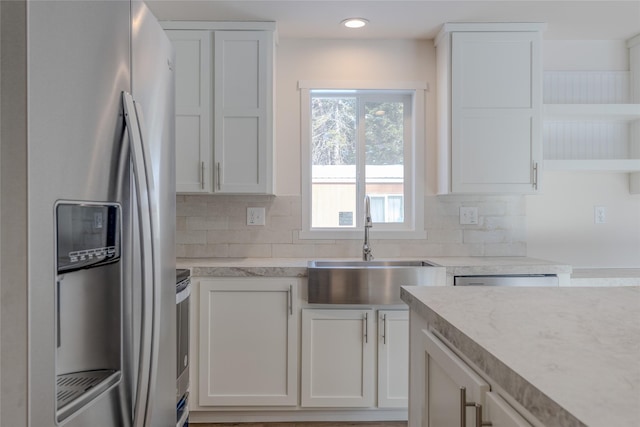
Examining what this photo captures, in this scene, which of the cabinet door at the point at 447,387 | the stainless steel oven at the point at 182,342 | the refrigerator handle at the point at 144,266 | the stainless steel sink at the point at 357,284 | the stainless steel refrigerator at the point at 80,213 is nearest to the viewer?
the stainless steel refrigerator at the point at 80,213

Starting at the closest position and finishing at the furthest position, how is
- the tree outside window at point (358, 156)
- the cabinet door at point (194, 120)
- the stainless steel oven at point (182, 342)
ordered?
the stainless steel oven at point (182, 342)
the cabinet door at point (194, 120)
the tree outside window at point (358, 156)

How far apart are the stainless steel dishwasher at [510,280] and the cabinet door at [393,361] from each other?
0.40 meters

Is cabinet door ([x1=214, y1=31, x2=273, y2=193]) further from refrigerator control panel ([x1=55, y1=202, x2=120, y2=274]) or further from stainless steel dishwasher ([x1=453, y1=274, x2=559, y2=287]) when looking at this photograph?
refrigerator control panel ([x1=55, y1=202, x2=120, y2=274])

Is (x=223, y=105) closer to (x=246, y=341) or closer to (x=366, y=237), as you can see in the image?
(x=366, y=237)

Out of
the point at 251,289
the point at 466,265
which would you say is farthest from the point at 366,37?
the point at 251,289

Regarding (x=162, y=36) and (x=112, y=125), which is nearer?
(x=112, y=125)

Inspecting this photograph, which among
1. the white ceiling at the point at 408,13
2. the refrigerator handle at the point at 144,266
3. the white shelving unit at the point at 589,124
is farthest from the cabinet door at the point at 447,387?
the white shelving unit at the point at 589,124

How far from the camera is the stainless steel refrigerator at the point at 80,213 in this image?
25.9 inches

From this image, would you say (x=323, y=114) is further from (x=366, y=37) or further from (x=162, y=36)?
(x=162, y=36)

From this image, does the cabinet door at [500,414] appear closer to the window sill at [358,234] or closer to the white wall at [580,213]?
the window sill at [358,234]

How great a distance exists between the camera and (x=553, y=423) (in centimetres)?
52

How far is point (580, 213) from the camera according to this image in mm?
2830

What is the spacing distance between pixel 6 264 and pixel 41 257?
0.05 meters

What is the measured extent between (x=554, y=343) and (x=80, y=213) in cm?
94
